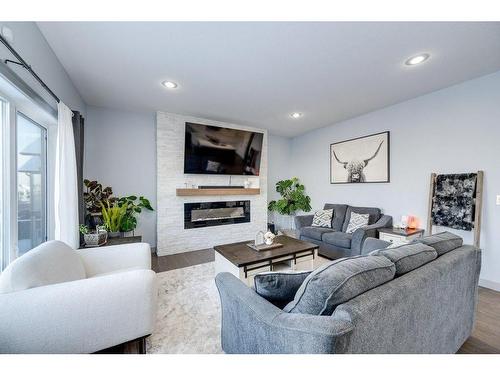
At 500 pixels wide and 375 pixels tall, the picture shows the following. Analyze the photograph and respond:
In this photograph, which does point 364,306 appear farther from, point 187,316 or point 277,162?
point 277,162

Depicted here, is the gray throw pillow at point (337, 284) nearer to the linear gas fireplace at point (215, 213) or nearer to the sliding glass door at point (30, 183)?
the sliding glass door at point (30, 183)

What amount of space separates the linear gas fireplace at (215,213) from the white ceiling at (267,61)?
1.87 metres

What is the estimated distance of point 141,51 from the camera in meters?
1.98

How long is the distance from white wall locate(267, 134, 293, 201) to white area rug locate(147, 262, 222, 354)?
2.94 m

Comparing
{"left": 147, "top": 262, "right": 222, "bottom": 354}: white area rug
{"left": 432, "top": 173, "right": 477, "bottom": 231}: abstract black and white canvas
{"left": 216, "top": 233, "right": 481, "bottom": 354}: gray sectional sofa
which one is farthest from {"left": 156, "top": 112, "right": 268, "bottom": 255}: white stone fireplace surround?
{"left": 432, "top": 173, "right": 477, "bottom": 231}: abstract black and white canvas

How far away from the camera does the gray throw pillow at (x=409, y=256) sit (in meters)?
1.08

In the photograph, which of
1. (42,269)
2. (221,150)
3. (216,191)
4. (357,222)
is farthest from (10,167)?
(357,222)

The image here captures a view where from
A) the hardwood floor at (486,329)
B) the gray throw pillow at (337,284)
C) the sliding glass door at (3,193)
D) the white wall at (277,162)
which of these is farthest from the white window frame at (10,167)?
the white wall at (277,162)

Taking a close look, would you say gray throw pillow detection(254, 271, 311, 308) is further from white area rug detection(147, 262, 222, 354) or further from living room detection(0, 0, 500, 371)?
white area rug detection(147, 262, 222, 354)

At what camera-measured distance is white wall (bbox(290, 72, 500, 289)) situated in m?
2.39

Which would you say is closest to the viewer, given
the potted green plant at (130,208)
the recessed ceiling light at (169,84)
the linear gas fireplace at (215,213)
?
the recessed ceiling light at (169,84)

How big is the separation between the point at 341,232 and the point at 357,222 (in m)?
0.30

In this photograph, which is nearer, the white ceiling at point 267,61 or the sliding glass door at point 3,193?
the sliding glass door at point 3,193
